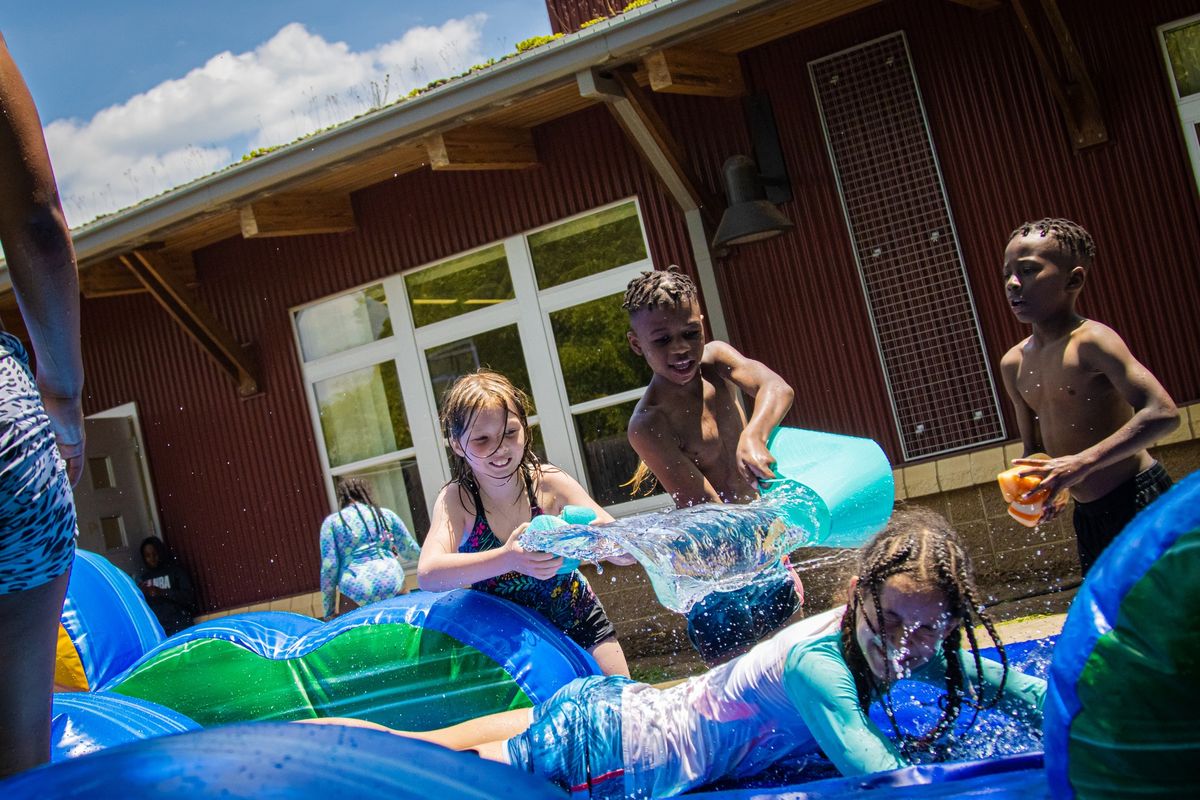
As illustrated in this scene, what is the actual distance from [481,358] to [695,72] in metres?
2.79

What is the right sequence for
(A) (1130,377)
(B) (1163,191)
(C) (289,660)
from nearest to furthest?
(A) (1130,377) → (C) (289,660) → (B) (1163,191)

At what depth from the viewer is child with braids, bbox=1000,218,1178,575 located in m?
3.21

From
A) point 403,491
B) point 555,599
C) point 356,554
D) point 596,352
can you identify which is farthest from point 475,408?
point 403,491

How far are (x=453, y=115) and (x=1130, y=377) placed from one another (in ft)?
14.8

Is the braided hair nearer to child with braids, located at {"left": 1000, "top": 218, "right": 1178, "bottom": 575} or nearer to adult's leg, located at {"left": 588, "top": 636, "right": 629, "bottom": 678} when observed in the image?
adult's leg, located at {"left": 588, "top": 636, "right": 629, "bottom": 678}

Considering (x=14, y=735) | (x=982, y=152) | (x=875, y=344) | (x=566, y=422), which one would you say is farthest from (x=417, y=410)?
(x=14, y=735)

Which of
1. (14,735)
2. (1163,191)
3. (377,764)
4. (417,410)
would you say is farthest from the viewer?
(417,410)

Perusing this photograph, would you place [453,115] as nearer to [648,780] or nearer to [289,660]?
[289,660]

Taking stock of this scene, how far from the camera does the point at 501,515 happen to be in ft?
11.7

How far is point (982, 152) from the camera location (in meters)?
6.77

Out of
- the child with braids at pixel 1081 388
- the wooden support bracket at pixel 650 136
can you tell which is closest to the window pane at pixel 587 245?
the wooden support bracket at pixel 650 136

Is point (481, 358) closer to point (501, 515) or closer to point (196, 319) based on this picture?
point (196, 319)

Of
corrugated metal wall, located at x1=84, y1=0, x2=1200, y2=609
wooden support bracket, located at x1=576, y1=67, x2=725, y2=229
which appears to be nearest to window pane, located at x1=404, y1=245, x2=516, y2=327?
corrugated metal wall, located at x1=84, y1=0, x2=1200, y2=609

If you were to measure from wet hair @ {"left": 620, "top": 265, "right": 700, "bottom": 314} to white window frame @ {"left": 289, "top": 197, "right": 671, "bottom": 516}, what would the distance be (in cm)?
386
